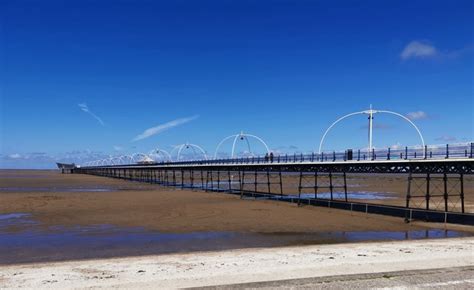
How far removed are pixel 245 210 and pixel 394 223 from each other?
11036 millimetres

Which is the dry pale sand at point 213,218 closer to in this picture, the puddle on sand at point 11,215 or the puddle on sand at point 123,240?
the puddle on sand at point 11,215

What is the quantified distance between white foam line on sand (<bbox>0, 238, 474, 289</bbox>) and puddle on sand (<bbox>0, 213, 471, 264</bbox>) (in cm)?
264

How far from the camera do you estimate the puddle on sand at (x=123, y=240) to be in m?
17.1

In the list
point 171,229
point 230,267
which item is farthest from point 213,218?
point 230,267

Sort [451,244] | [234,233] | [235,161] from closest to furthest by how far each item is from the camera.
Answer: [451,244], [234,233], [235,161]

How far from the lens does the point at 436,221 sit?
28.0 meters

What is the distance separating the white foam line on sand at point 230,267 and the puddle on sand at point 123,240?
8.67 ft

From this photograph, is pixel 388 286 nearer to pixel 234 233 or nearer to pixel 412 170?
pixel 234 233

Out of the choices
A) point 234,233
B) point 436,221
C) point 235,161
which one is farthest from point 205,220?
point 235,161

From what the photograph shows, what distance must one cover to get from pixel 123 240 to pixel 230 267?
9.03 metres

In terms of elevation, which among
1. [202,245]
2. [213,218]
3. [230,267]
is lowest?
[213,218]

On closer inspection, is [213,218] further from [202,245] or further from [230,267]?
[230,267]

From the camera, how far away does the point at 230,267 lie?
12469 mm

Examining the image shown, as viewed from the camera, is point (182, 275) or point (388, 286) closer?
point (388, 286)
